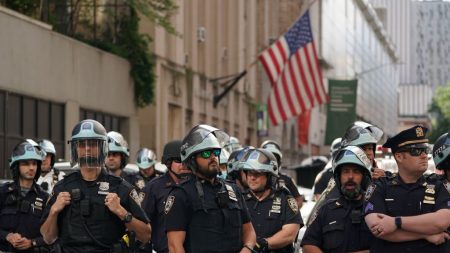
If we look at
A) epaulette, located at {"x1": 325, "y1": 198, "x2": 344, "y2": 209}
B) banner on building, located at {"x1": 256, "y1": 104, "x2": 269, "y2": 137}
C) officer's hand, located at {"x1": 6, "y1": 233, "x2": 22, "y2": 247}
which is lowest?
officer's hand, located at {"x1": 6, "y1": 233, "x2": 22, "y2": 247}

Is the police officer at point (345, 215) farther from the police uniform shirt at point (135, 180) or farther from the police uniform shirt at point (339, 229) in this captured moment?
the police uniform shirt at point (135, 180)

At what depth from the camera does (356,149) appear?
9.92 metres

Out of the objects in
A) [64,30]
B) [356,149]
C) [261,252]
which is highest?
[64,30]

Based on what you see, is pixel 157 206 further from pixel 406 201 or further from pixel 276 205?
pixel 406 201

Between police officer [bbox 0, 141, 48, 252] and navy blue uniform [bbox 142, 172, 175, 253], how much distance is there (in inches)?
40.3

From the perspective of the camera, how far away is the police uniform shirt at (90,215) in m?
9.61

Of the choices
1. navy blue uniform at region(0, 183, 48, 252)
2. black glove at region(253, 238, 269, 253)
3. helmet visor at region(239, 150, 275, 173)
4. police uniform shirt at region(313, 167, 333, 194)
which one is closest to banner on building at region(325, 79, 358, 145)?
police uniform shirt at region(313, 167, 333, 194)

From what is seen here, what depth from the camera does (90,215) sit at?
9625 mm

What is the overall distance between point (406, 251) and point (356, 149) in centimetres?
111

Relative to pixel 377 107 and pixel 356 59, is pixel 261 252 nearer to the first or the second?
pixel 356 59

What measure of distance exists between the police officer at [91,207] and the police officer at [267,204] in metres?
1.71

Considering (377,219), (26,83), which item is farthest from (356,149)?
(26,83)

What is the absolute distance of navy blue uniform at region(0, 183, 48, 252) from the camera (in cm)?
1250

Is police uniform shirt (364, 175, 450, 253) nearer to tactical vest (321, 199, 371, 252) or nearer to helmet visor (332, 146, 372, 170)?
tactical vest (321, 199, 371, 252)
